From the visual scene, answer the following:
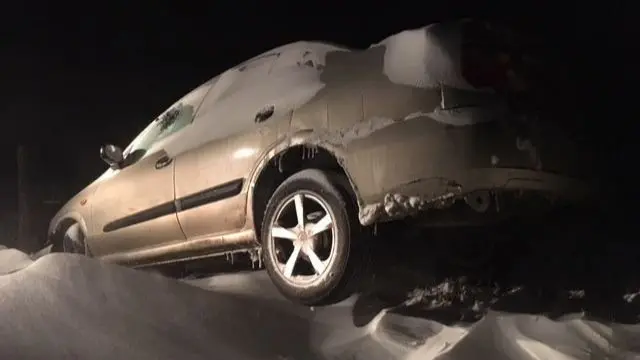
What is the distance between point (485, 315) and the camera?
3.91m

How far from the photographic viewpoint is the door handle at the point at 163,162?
5.27 meters

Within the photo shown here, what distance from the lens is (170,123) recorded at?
19.1ft

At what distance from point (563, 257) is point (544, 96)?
55.4 inches

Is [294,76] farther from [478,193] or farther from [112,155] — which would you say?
[112,155]

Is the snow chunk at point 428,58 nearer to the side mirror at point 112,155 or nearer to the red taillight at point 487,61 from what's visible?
the red taillight at point 487,61

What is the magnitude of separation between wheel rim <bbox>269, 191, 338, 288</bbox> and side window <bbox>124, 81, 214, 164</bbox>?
1.54 meters

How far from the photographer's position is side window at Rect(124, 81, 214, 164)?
18.5 feet

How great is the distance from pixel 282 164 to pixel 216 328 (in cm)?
121

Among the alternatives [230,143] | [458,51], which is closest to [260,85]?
[230,143]

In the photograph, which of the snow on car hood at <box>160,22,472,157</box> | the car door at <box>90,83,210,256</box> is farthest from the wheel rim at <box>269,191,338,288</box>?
the car door at <box>90,83,210,256</box>

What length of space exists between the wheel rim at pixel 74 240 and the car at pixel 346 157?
129 cm

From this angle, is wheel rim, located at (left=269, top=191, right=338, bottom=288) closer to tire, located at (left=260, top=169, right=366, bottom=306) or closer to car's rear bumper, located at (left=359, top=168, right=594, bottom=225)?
tire, located at (left=260, top=169, right=366, bottom=306)

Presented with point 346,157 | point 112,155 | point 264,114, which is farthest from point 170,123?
point 346,157

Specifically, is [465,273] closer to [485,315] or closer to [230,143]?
[485,315]
